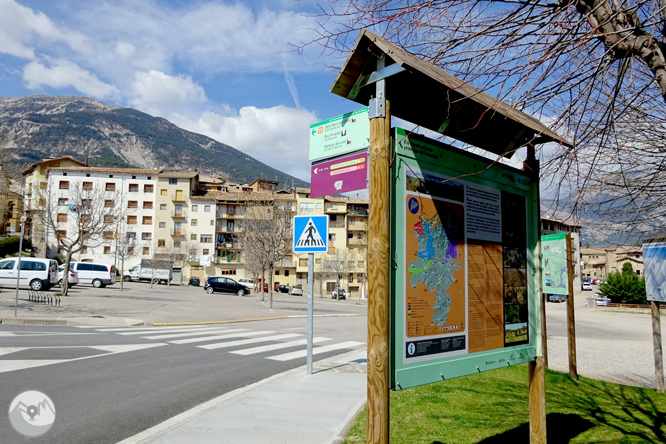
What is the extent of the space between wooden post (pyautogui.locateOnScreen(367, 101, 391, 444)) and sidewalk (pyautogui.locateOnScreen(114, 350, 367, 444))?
7.27 ft

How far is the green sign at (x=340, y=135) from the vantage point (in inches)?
131

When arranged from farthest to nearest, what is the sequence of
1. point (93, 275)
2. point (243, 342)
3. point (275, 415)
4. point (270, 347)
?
1. point (93, 275)
2. point (243, 342)
3. point (270, 347)
4. point (275, 415)

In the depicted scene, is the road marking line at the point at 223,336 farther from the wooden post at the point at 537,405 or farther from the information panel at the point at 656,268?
the information panel at the point at 656,268

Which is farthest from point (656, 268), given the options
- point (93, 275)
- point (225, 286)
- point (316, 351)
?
point (225, 286)

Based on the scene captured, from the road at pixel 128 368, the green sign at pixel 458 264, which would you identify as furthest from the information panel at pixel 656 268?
the road at pixel 128 368

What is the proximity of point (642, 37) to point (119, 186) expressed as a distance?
80.3 metres

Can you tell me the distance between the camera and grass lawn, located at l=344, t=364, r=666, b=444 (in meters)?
Result: 4.98

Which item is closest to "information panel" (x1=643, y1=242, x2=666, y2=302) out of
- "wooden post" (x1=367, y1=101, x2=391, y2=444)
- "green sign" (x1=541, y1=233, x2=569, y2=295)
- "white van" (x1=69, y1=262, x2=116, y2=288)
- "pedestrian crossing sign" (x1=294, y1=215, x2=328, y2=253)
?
"green sign" (x1=541, y1=233, x2=569, y2=295)

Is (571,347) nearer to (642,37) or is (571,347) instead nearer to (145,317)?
(642,37)

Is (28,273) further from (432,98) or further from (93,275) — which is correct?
(432,98)

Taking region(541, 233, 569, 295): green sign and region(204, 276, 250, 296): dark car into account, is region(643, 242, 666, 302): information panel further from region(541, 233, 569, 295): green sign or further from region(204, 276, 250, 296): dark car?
region(204, 276, 250, 296): dark car

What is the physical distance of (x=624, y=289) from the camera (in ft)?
131

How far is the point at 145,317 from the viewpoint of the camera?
747 inches

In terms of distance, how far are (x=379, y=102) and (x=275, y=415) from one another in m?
4.31
